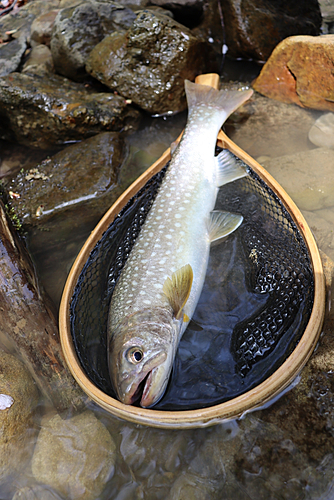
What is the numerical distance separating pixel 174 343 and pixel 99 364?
65 cm

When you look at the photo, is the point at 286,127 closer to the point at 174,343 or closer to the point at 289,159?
the point at 289,159

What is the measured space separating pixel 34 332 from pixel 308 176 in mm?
3295

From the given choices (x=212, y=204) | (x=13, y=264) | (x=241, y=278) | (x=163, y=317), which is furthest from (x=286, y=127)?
(x=13, y=264)

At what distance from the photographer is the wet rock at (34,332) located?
2771 millimetres

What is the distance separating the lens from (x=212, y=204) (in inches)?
132

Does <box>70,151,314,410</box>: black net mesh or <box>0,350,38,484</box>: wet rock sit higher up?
<box>70,151,314,410</box>: black net mesh

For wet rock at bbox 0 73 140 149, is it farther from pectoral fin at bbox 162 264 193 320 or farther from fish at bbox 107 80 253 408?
pectoral fin at bbox 162 264 193 320

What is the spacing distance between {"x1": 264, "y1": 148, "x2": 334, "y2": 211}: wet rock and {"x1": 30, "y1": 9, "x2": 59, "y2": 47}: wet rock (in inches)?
222

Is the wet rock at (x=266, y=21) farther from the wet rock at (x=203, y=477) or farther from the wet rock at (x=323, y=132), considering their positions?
the wet rock at (x=203, y=477)

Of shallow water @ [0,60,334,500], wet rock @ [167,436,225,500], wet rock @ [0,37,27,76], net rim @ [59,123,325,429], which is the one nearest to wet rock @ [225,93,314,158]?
net rim @ [59,123,325,429]

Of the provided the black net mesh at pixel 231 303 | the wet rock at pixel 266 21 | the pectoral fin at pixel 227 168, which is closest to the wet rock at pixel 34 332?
the black net mesh at pixel 231 303

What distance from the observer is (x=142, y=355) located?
94.3 inches

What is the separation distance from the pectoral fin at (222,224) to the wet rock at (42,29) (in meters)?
6.05

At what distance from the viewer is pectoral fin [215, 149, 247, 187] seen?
3.47 m
